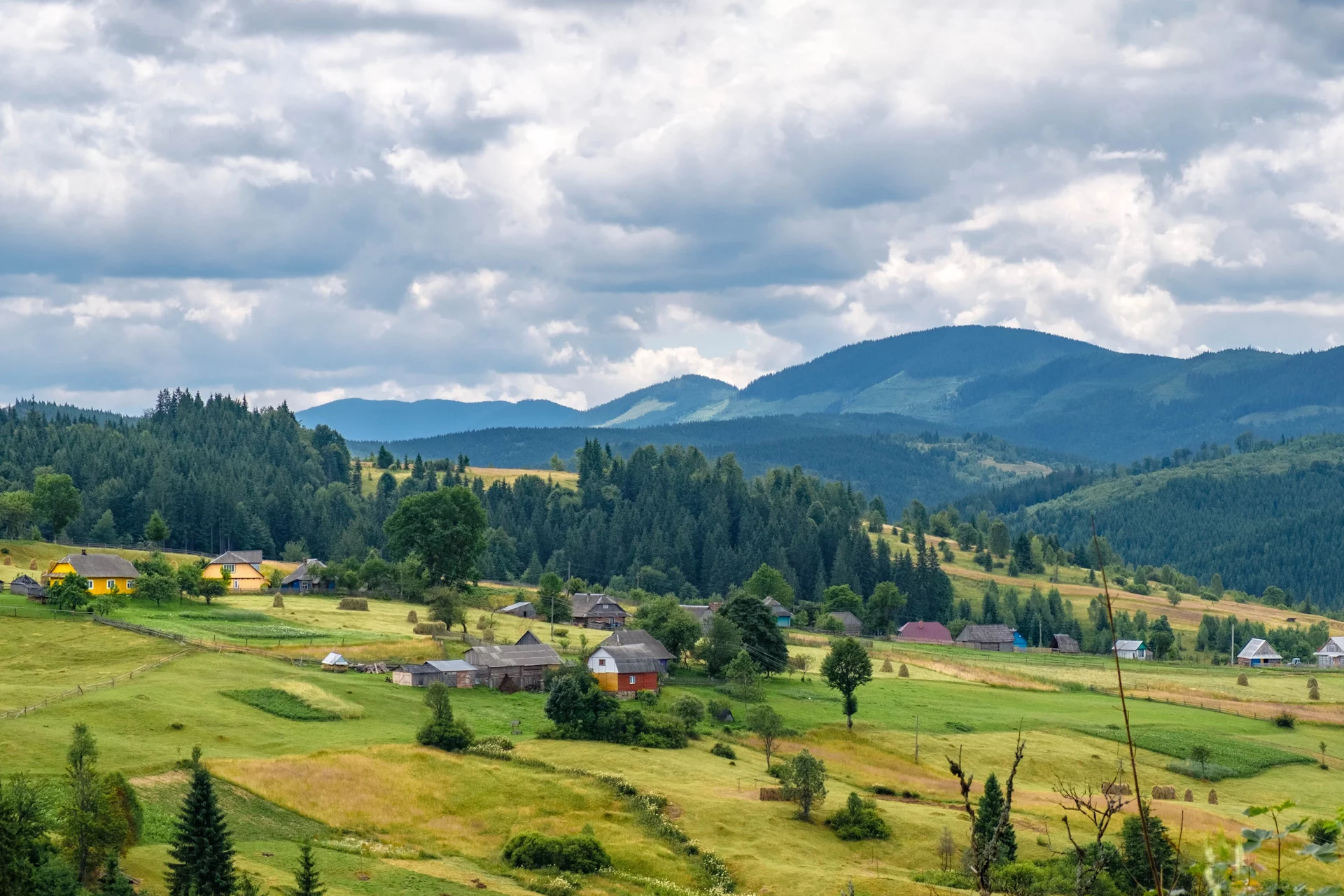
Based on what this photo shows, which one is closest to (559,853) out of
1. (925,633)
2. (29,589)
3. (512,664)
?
(512,664)

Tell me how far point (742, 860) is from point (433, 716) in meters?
26.0

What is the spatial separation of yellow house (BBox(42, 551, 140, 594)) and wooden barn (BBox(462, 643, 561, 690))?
1527 inches

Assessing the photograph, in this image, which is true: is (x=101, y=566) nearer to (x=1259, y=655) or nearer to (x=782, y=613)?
(x=782, y=613)

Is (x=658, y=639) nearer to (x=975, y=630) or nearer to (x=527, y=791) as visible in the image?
(x=527, y=791)

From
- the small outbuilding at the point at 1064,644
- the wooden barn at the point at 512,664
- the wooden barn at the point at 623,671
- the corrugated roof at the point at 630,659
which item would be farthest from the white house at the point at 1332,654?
the wooden barn at the point at 512,664

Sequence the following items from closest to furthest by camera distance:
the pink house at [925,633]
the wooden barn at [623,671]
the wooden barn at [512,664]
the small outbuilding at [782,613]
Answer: the wooden barn at [623,671] < the wooden barn at [512,664] < the small outbuilding at [782,613] < the pink house at [925,633]

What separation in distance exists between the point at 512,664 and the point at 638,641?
10.9 m

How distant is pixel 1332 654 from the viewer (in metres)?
179

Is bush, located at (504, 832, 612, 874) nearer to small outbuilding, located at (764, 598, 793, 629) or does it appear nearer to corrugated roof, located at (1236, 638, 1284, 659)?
small outbuilding, located at (764, 598, 793, 629)

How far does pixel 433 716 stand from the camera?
262 feet

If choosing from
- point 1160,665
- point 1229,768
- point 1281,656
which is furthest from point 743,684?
point 1281,656

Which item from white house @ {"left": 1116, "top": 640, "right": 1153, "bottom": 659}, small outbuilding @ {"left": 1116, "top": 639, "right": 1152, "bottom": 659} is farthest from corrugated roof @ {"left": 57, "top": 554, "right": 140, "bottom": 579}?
white house @ {"left": 1116, "top": 640, "right": 1153, "bottom": 659}

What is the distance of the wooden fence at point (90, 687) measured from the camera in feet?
225

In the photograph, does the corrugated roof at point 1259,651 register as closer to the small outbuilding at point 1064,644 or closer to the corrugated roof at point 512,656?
the small outbuilding at point 1064,644
